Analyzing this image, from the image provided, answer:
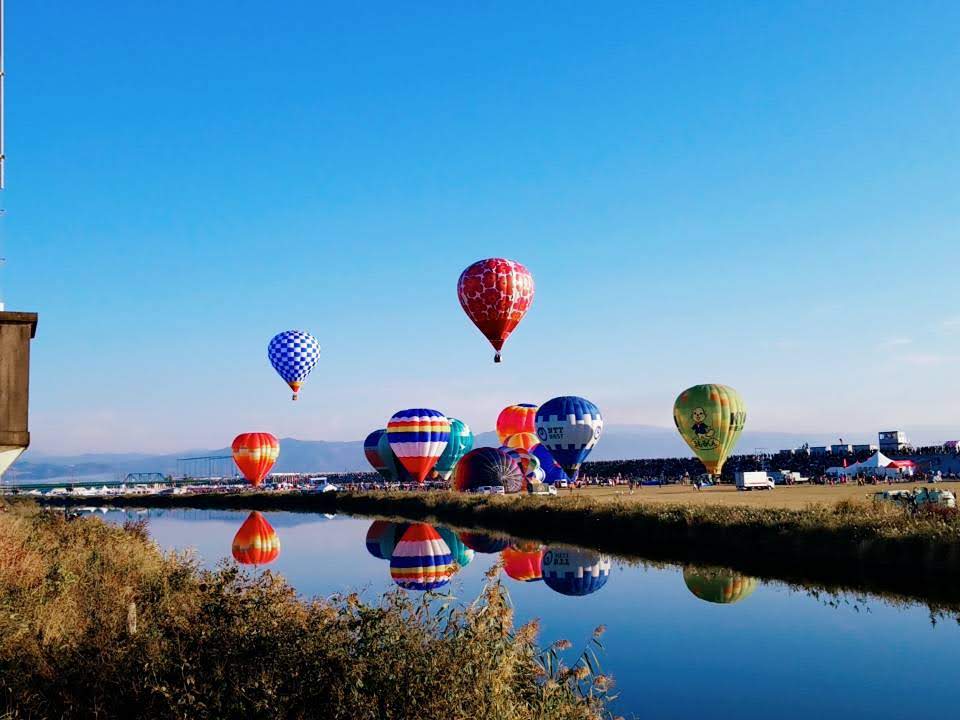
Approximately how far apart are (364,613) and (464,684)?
1289mm

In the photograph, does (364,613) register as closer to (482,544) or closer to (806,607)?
(806,607)

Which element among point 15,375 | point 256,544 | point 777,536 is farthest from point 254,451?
point 15,375

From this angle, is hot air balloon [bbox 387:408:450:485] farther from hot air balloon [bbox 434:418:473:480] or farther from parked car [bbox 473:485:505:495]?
parked car [bbox 473:485:505:495]

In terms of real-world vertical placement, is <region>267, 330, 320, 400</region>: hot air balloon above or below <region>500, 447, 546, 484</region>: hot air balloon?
above

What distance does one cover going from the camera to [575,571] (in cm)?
2562

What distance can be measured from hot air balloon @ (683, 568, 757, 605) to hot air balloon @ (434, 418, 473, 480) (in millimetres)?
48465

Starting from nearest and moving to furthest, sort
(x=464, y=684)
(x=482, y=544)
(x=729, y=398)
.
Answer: (x=464, y=684) → (x=482, y=544) → (x=729, y=398)

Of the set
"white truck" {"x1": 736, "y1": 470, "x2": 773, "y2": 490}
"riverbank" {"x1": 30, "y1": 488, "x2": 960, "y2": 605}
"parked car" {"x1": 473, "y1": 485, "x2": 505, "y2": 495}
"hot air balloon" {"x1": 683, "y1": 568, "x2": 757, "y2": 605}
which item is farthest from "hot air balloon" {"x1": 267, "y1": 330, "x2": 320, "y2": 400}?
"hot air balloon" {"x1": 683, "y1": 568, "x2": 757, "y2": 605}

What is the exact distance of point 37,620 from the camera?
999 cm

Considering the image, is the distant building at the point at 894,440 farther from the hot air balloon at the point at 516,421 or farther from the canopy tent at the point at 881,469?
the hot air balloon at the point at 516,421

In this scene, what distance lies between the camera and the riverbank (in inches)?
820

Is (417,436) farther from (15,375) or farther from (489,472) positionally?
(15,375)

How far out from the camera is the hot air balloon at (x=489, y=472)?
178 feet

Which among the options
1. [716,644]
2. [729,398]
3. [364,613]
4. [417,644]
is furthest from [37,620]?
[729,398]
